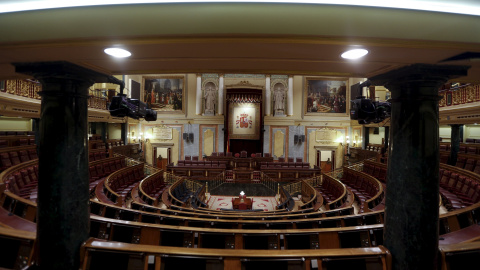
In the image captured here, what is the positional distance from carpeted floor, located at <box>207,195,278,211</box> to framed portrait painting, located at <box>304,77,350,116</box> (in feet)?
26.5

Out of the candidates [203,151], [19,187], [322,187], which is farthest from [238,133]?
[19,187]

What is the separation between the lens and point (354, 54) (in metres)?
1.86

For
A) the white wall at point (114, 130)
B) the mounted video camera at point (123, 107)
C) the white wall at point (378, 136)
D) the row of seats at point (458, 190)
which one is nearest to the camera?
the mounted video camera at point (123, 107)

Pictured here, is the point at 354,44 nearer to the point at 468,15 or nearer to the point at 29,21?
the point at 468,15

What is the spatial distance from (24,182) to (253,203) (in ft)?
24.6

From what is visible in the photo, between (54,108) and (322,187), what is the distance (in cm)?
985

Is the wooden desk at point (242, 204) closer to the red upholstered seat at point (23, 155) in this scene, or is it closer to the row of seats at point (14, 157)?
the row of seats at point (14, 157)

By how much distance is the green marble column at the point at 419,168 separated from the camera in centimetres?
214

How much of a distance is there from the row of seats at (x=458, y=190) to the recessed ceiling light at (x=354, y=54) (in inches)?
236

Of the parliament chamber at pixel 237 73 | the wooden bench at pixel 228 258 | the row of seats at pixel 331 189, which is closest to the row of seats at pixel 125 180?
the parliament chamber at pixel 237 73

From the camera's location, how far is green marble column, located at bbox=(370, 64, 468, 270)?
2141 mm

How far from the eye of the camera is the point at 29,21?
1.59m

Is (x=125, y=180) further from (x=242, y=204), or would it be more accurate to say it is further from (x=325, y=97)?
(x=325, y=97)

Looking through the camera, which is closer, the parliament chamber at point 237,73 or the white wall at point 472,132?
the parliament chamber at point 237,73
